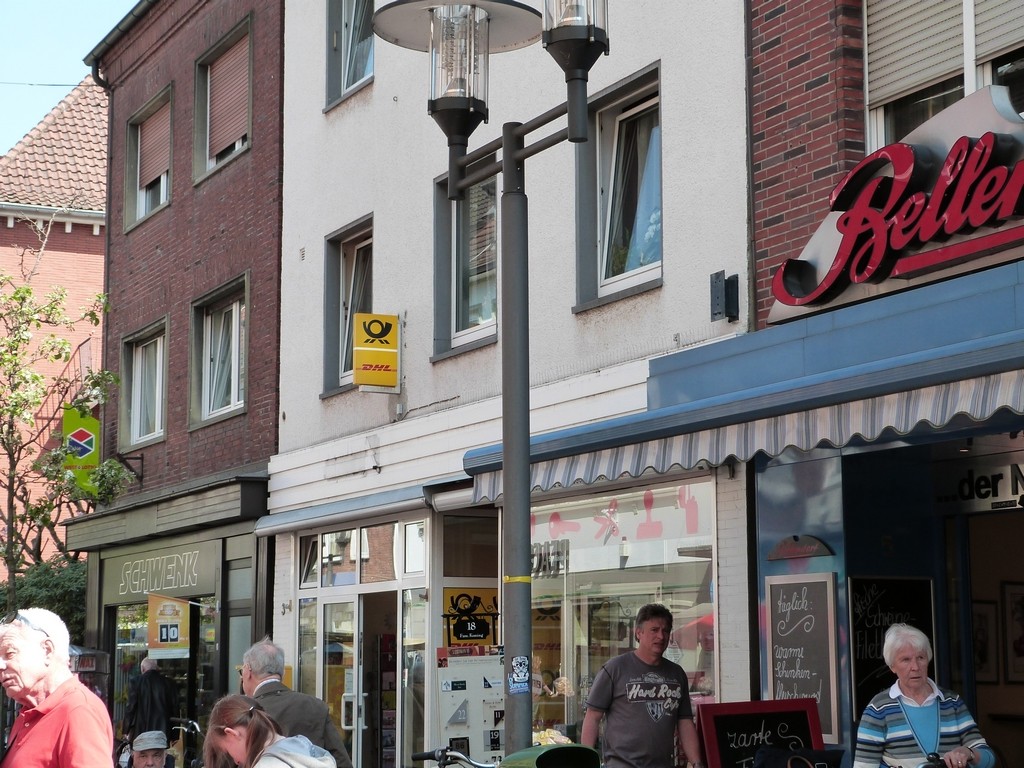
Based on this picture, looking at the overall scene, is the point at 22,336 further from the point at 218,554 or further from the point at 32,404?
the point at 218,554

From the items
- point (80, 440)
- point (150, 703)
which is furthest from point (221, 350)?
point (150, 703)

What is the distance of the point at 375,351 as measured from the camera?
1409 cm

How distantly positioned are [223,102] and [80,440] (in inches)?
203

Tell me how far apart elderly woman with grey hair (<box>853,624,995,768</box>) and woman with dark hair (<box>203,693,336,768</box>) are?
Result: 107 inches

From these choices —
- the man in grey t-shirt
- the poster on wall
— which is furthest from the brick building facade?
the man in grey t-shirt

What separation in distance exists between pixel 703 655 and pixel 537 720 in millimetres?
2274

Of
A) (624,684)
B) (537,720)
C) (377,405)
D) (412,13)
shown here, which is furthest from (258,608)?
(412,13)

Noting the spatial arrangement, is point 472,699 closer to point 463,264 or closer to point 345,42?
point 463,264

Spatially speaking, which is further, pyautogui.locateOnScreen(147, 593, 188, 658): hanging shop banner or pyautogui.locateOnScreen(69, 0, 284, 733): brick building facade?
pyautogui.locateOnScreen(147, 593, 188, 658): hanging shop banner

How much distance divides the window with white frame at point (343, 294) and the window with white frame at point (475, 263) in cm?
202

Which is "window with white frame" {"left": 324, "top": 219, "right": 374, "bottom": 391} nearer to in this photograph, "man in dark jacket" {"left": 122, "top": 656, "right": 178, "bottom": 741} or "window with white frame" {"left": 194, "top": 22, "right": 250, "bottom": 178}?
"window with white frame" {"left": 194, "top": 22, "right": 250, "bottom": 178}

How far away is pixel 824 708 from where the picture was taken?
359 inches

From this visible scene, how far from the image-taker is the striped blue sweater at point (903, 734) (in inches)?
269

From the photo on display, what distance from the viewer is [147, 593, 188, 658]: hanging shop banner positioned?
18281 mm
